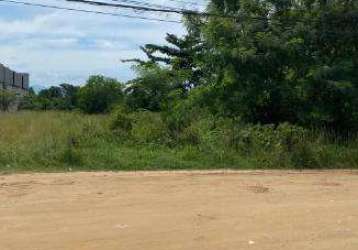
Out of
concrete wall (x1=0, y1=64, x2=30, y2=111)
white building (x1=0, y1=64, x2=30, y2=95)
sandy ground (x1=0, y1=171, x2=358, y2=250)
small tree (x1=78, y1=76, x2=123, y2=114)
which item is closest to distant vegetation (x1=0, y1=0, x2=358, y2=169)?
sandy ground (x1=0, y1=171, x2=358, y2=250)

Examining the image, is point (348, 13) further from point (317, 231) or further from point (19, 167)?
point (317, 231)

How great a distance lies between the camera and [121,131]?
1947 cm

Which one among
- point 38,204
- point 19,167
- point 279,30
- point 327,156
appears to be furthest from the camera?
point 279,30

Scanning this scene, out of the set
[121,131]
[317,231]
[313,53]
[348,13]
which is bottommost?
[317,231]

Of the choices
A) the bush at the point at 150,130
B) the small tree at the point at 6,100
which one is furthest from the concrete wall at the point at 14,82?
the bush at the point at 150,130

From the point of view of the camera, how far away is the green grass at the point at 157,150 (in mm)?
14938

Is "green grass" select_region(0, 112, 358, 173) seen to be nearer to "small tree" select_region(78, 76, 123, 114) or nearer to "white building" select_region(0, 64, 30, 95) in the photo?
"small tree" select_region(78, 76, 123, 114)

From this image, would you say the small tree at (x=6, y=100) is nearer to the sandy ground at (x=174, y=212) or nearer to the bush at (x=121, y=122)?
the bush at (x=121, y=122)

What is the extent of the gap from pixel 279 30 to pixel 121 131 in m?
5.96

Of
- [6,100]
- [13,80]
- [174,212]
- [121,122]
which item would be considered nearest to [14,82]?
[13,80]

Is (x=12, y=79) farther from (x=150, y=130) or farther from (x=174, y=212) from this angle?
(x=174, y=212)

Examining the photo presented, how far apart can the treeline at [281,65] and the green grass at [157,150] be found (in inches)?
51.6

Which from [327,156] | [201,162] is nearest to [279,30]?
[327,156]

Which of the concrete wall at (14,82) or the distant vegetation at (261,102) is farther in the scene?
the concrete wall at (14,82)
